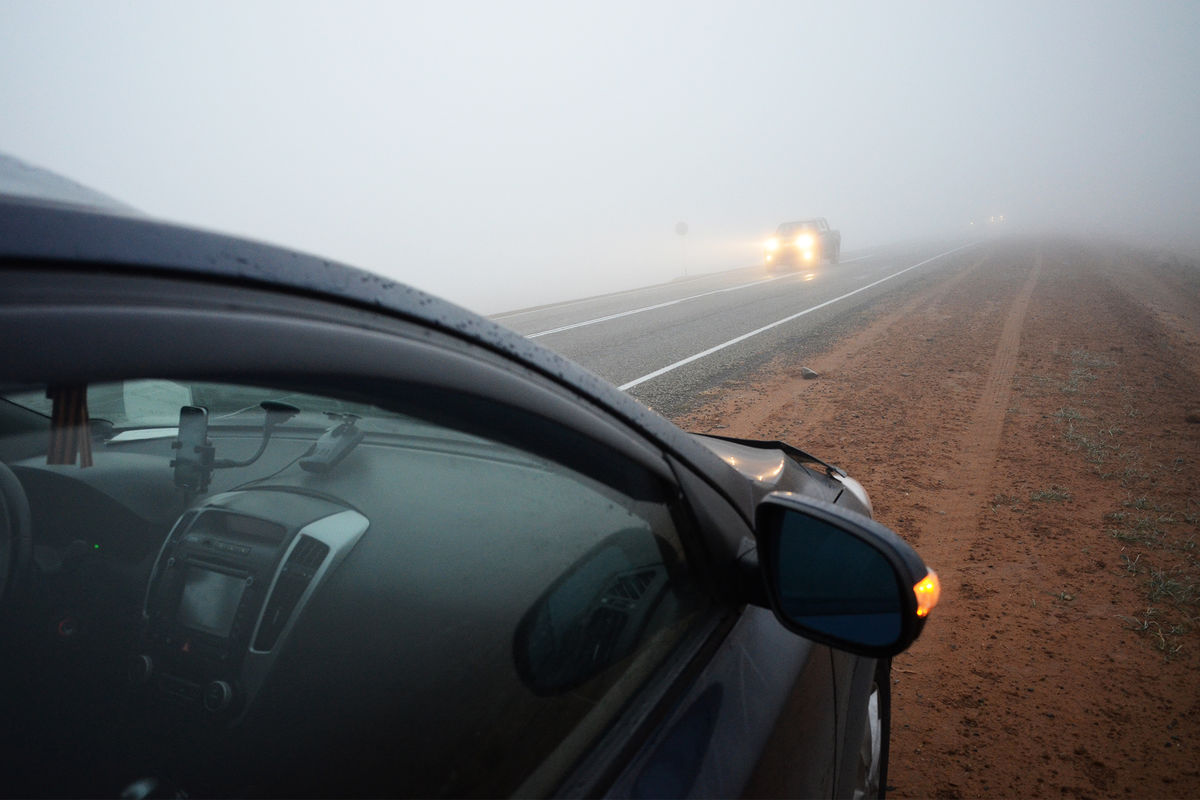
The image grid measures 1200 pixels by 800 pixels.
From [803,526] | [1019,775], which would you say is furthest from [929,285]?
[803,526]

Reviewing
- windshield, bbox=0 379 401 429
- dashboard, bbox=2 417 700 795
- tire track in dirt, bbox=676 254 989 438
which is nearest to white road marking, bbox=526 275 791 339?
tire track in dirt, bbox=676 254 989 438

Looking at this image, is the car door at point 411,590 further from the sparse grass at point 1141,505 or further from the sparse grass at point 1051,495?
the sparse grass at point 1051,495

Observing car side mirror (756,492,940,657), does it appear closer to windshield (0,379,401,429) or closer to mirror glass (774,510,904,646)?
mirror glass (774,510,904,646)

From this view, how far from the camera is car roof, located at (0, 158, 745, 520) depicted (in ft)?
1.62

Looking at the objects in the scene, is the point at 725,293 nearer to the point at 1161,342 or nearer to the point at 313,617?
the point at 1161,342

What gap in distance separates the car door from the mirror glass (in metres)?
0.14

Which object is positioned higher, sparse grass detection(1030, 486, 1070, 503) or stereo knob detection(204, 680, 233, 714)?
stereo knob detection(204, 680, 233, 714)

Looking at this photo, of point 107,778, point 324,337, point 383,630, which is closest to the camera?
point 324,337

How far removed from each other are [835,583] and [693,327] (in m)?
11.1

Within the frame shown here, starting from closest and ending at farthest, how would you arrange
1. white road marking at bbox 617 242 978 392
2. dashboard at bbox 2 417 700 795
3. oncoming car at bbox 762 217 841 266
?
dashboard at bbox 2 417 700 795, white road marking at bbox 617 242 978 392, oncoming car at bbox 762 217 841 266

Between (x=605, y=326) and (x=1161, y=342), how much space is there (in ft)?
26.3

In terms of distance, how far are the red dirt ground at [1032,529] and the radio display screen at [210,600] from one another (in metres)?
2.25

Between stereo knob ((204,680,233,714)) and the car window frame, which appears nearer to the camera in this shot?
the car window frame

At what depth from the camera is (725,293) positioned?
719 inches
